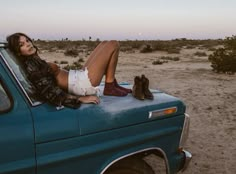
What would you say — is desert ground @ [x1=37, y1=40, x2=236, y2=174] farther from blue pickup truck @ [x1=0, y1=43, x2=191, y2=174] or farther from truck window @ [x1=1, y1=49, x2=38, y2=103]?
truck window @ [x1=1, y1=49, x2=38, y2=103]

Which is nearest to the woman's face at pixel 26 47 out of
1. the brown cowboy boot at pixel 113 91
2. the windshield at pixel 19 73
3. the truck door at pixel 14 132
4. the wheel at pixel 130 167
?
the windshield at pixel 19 73

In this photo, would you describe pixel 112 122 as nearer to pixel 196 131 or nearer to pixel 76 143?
pixel 76 143

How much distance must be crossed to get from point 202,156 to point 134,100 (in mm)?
3136

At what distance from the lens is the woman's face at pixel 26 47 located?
12.0 ft

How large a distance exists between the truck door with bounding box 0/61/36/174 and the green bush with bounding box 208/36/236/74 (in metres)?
15.8

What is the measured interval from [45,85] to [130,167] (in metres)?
1.02

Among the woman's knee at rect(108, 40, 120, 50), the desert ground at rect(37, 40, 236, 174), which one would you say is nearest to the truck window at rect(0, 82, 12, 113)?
the woman's knee at rect(108, 40, 120, 50)

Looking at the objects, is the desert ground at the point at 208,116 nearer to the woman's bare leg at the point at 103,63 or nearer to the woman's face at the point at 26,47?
the woman's bare leg at the point at 103,63

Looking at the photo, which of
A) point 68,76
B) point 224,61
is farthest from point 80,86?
point 224,61

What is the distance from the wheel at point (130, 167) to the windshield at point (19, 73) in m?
0.90

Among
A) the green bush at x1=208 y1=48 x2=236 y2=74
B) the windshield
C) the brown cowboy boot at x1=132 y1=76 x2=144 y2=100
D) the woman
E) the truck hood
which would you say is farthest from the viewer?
the green bush at x1=208 y1=48 x2=236 y2=74

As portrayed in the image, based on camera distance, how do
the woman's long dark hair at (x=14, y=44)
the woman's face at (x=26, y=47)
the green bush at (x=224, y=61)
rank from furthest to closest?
the green bush at (x=224, y=61) → the woman's face at (x=26, y=47) → the woman's long dark hair at (x=14, y=44)

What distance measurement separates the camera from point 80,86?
4102 mm

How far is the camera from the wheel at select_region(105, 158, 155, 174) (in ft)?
11.5
